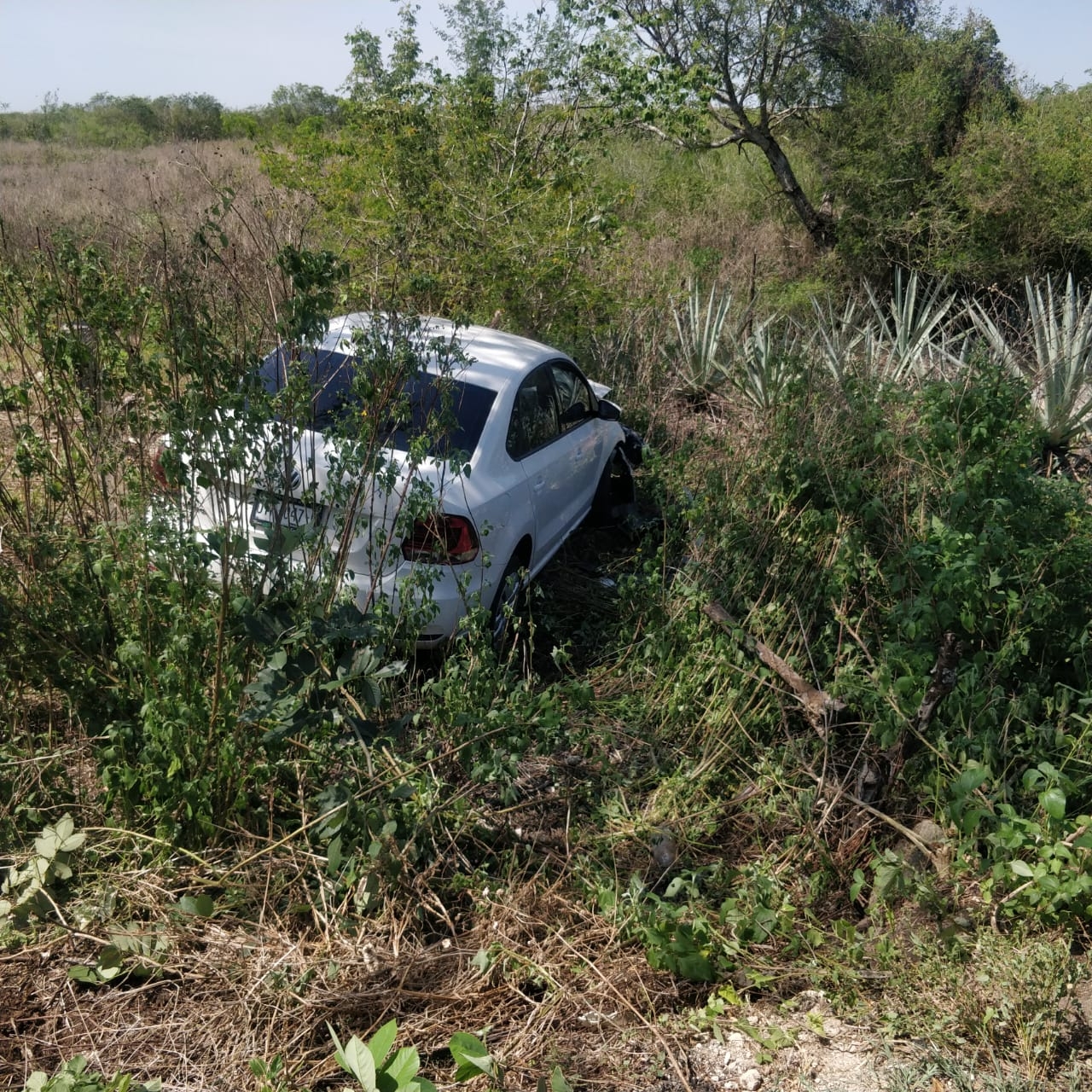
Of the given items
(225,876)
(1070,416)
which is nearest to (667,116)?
(1070,416)

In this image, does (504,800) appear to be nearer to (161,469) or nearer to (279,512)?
(279,512)

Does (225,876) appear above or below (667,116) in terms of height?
below

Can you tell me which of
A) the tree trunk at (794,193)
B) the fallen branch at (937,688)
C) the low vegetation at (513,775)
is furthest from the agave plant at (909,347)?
the tree trunk at (794,193)

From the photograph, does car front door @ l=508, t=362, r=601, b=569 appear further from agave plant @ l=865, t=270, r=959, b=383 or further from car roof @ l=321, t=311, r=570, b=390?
agave plant @ l=865, t=270, r=959, b=383

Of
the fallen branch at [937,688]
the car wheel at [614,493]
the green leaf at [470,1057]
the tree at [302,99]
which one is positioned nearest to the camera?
the green leaf at [470,1057]

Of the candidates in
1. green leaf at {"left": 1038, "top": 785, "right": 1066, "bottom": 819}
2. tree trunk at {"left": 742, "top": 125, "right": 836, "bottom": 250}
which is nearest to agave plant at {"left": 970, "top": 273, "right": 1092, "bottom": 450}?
green leaf at {"left": 1038, "top": 785, "right": 1066, "bottom": 819}

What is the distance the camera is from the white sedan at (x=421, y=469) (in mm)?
3391

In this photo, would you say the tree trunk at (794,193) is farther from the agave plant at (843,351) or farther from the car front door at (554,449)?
the car front door at (554,449)

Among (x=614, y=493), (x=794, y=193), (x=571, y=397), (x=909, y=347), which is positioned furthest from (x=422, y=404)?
(x=794, y=193)

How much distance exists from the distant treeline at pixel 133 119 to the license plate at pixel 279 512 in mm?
23833

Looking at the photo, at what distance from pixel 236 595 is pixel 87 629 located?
656mm

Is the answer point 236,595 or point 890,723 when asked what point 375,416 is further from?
point 890,723

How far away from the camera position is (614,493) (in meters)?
7.33

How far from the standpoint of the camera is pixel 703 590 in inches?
200
